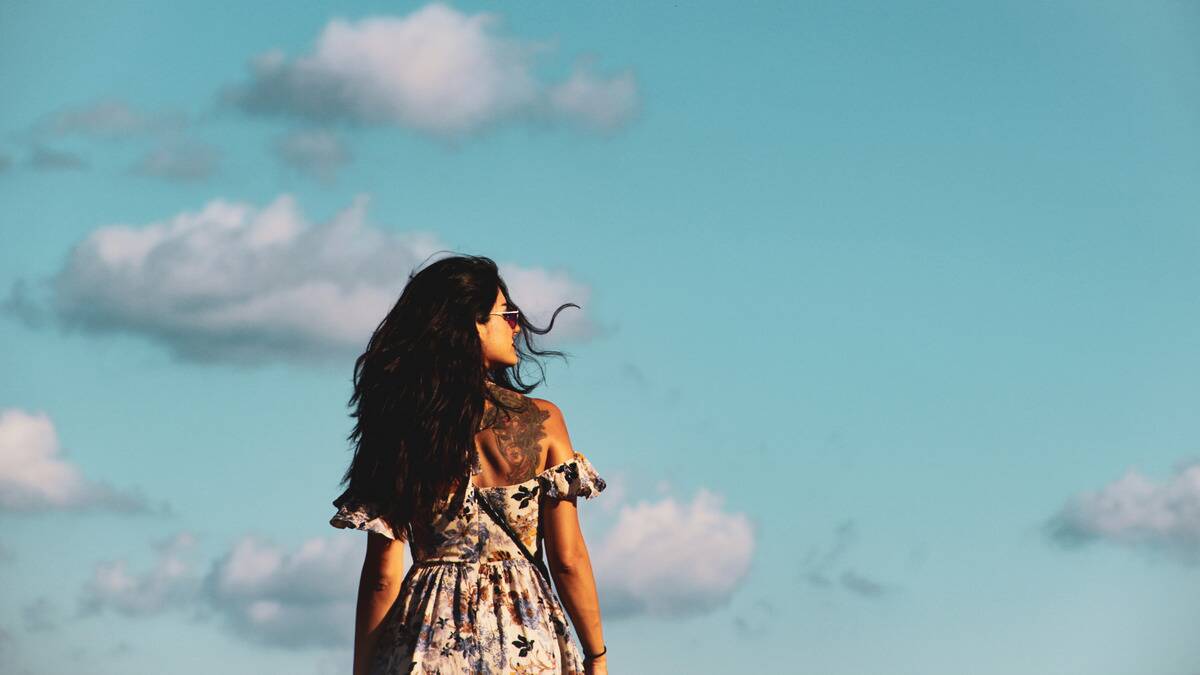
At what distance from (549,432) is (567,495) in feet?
1.22

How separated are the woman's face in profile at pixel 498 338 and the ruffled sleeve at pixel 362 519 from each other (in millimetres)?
1030

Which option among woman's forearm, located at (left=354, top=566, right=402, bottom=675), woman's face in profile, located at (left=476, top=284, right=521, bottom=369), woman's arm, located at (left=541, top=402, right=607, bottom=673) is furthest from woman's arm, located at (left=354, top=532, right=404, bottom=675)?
woman's face in profile, located at (left=476, top=284, right=521, bottom=369)

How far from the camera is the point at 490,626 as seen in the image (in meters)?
14.0

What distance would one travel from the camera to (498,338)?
47.1 feet

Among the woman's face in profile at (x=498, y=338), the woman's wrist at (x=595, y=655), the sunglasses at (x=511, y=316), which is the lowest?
the woman's wrist at (x=595, y=655)

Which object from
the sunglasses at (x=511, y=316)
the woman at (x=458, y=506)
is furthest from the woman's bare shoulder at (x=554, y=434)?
the sunglasses at (x=511, y=316)

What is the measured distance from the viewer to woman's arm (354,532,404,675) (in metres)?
14.1

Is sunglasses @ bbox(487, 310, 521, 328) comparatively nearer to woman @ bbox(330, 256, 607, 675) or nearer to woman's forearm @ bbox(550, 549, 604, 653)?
woman @ bbox(330, 256, 607, 675)

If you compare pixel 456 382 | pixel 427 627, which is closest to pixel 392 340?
pixel 456 382

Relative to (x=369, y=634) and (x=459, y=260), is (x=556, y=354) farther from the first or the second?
(x=369, y=634)

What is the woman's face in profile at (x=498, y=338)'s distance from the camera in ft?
47.0

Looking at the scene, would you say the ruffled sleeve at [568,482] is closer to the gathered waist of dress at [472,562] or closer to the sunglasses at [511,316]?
the gathered waist of dress at [472,562]

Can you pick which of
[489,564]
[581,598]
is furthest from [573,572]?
[489,564]

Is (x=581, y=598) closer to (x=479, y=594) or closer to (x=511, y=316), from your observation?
(x=479, y=594)
